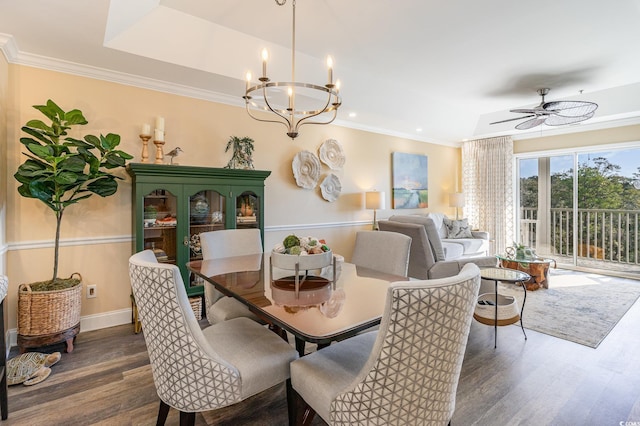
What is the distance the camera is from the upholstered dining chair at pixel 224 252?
6.94 feet

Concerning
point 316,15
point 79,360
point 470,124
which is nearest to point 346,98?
point 316,15

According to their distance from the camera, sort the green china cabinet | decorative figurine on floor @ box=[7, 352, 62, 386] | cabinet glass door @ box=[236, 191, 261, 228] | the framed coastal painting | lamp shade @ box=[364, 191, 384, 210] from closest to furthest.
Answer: decorative figurine on floor @ box=[7, 352, 62, 386] < the green china cabinet < cabinet glass door @ box=[236, 191, 261, 228] < lamp shade @ box=[364, 191, 384, 210] < the framed coastal painting

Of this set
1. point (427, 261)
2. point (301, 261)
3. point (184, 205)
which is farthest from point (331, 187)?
point (301, 261)

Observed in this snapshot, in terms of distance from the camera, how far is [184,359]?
1252 millimetres

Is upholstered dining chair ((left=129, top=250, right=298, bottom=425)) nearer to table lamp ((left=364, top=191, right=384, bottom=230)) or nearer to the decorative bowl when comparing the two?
the decorative bowl

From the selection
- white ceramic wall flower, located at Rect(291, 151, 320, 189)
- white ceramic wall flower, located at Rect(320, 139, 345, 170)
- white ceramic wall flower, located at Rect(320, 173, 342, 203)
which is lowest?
white ceramic wall flower, located at Rect(320, 173, 342, 203)

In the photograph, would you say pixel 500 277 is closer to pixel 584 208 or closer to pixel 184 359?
pixel 184 359

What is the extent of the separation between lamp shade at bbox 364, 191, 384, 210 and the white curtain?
264 cm

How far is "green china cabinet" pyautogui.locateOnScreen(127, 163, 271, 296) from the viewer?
2.76 metres

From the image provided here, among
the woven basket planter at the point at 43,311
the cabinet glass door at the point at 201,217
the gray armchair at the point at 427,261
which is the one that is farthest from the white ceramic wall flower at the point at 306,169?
the woven basket planter at the point at 43,311

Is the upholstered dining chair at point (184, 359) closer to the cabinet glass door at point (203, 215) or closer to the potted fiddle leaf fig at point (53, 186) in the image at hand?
the potted fiddle leaf fig at point (53, 186)

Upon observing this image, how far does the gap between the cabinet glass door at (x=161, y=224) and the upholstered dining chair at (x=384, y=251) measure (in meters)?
1.74

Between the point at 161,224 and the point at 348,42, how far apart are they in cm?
245

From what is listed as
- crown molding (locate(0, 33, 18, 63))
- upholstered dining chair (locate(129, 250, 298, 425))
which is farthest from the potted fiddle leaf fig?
upholstered dining chair (locate(129, 250, 298, 425))
